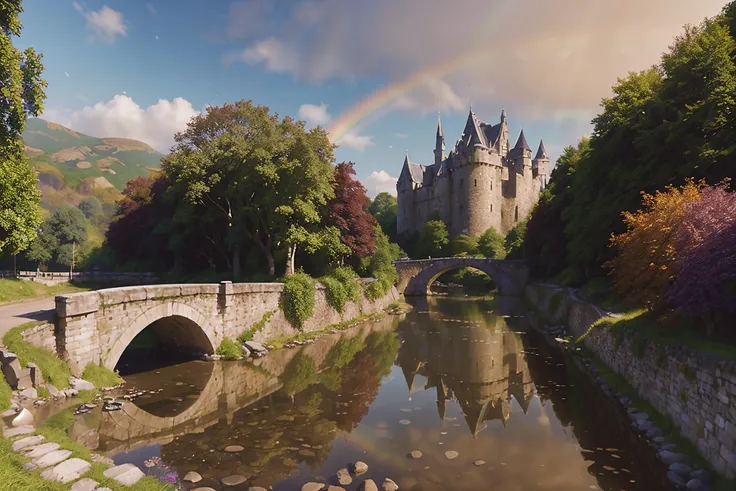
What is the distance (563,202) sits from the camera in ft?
107

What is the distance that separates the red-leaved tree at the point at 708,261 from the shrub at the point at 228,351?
608 inches

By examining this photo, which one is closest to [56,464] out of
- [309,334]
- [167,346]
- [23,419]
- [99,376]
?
[23,419]

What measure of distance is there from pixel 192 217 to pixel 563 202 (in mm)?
27508

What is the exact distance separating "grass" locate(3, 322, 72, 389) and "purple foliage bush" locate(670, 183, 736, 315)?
50.1ft

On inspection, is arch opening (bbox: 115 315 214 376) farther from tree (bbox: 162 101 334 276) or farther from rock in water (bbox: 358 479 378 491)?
rock in water (bbox: 358 479 378 491)

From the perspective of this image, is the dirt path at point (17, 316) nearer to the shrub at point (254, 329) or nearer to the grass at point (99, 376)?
the grass at point (99, 376)

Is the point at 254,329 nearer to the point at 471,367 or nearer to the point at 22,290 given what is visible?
the point at 471,367

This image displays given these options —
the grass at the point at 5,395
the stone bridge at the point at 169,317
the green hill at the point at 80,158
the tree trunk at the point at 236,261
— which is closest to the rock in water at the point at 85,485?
the grass at the point at 5,395

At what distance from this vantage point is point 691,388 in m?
8.62

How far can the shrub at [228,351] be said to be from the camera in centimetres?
1756

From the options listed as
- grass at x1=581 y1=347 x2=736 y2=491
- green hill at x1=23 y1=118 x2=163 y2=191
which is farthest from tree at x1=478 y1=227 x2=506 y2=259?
green hill at x1=23 y1=118 x2=163 y2=191

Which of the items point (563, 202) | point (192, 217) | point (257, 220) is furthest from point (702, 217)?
point (192, 217)

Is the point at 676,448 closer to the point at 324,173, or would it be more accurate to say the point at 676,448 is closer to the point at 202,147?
the point at 324,173

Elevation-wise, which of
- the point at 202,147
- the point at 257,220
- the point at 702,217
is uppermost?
the point at 202,147
